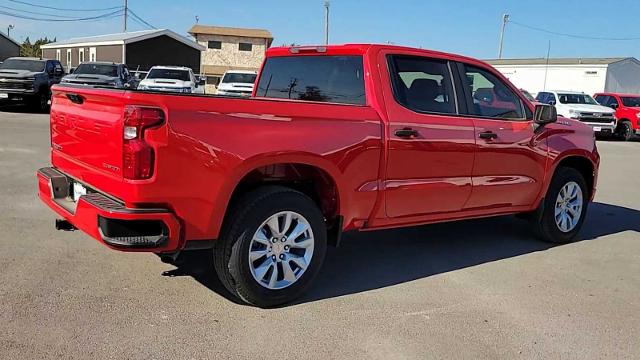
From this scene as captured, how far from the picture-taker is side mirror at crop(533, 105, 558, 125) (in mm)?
5758

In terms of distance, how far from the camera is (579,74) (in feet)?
136

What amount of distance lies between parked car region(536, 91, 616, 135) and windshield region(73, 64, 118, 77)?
16.5m

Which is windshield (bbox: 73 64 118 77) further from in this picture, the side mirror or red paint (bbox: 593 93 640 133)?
A: red paint (bbox: 593 93 640 133)

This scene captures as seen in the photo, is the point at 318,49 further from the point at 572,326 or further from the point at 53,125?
the point at 572,326

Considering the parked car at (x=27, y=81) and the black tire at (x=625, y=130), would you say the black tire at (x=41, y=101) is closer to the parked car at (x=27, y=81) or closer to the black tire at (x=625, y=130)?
the parked car at (x=27, y=81)

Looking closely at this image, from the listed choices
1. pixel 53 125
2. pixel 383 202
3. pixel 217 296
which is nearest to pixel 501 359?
pixel 383 202

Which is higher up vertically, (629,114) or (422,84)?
(422,84)

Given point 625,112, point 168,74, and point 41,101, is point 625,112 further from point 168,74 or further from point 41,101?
point 41,101

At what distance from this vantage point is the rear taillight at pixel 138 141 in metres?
3.53


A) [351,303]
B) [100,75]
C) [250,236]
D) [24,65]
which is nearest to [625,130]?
[100,75]

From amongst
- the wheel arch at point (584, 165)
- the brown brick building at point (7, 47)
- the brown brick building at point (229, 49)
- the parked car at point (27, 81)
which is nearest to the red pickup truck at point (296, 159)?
the wheel arch at point (584, 165)

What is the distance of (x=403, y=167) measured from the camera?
15.7 feet

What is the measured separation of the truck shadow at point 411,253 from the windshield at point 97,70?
18177mm

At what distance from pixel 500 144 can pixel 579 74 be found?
39958mm
